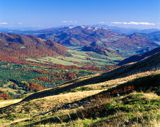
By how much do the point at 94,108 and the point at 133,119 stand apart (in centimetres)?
634

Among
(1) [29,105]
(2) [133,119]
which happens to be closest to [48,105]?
(1) [29,105]

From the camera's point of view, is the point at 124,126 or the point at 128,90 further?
the point at 128,90

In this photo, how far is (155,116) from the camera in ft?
53.3

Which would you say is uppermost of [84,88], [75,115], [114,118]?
[114,118]

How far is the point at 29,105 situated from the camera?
4750 centimetres

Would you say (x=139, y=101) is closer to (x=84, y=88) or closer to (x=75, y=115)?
(x=75, y=115)

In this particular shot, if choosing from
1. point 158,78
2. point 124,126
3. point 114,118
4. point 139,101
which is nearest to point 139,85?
point 158,78

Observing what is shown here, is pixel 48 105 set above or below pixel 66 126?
below

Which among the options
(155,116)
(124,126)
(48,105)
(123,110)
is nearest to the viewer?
(124,126)

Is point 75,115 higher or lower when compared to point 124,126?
lower

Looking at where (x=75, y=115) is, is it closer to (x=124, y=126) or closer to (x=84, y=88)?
(x=124, y=126)

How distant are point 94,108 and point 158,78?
8725 millimetres

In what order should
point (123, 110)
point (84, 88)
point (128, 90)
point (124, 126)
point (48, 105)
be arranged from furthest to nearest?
1. point (84, 88)
2. point (48, 105)
3. point (128, 90)
4. point (123, 110)
5. point (124, 126)

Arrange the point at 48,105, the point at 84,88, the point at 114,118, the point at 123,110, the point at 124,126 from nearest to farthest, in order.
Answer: the point at 124,126 → the point at 114,118 → the point at 123,110 → the point at 48,105 → the point at 84,88
